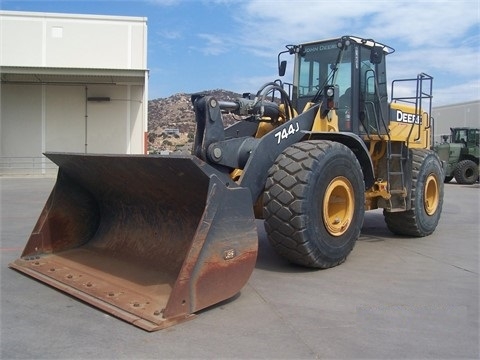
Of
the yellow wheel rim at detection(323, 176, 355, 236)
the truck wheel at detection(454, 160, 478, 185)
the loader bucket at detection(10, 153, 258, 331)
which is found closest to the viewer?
the loader bucket at detection(10, 153, 258, 331)

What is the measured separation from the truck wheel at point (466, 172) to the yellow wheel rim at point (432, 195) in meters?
16.3

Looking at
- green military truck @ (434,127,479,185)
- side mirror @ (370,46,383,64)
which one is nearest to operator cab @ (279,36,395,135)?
side mirror @ (370,46,383,64)

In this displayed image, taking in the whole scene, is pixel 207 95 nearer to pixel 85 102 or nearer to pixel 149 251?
pixel 149 251

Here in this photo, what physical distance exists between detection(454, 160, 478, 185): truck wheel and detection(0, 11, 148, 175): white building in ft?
49.8

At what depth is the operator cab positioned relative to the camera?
6.67 meters

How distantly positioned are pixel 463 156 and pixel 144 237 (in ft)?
71.8

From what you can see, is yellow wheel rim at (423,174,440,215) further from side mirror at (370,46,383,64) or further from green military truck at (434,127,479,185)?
green military truck at (434,127,479,185)

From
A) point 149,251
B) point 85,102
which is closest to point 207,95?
point 149,251

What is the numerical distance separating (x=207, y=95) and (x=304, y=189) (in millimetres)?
1336

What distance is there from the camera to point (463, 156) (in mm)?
23562

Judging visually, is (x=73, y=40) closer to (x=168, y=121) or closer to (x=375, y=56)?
(x=375, y=56)

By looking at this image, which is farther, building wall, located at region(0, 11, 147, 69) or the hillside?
the hillside

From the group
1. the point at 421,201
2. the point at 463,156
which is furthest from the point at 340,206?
the point at 463,156

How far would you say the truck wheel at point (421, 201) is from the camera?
746 cm
